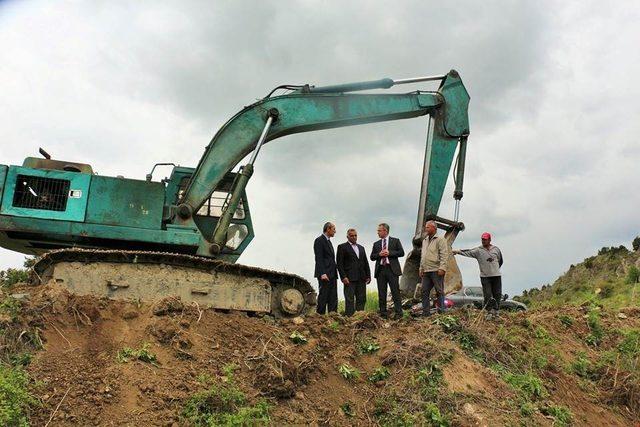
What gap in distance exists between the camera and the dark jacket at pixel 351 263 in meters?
9.75

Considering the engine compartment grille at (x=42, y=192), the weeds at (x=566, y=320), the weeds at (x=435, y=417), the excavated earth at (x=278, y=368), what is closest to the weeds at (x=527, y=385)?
the excavated earth at (x=278, y=368)

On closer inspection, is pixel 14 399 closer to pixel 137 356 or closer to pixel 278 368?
pixel 137 356

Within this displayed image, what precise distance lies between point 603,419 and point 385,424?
301 cm

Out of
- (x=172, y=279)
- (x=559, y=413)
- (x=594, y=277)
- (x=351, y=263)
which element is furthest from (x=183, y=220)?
(x=594, y=277)

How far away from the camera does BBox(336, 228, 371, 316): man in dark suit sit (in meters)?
9.75

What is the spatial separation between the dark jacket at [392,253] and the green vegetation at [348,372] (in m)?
2.88

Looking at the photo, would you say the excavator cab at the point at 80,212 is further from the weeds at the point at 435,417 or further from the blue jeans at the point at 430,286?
the weeds at the point at 435,417

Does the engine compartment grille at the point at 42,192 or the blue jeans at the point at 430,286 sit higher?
the engine compartment grille at the point at 42,192

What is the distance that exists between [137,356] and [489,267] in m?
6.61

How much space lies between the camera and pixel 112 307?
7465mm

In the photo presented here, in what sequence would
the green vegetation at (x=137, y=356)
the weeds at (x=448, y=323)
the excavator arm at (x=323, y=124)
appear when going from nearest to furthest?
the green vegetation at (x=137, y=356) → the weeds at (x=448, y=323) → the excavator arm at (x=323, y=124)

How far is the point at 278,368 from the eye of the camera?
6.30 m

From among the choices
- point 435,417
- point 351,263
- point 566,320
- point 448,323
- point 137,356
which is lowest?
point 435,417

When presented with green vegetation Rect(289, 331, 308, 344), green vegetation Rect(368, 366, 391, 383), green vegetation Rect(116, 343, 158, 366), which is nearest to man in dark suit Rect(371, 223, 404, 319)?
green vegetation Rect(289, 331, 308, 344)
